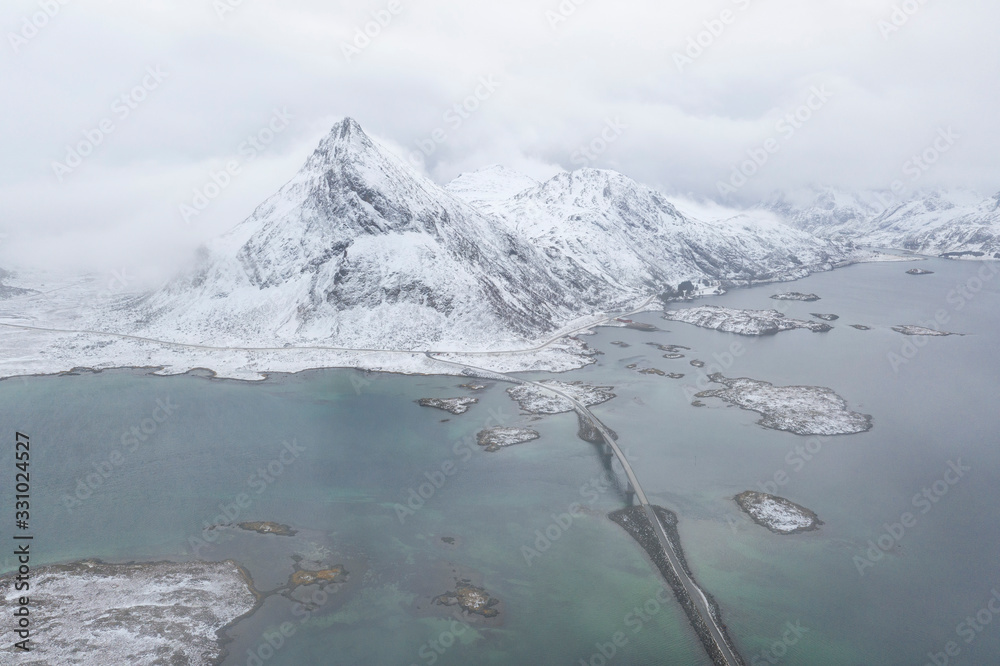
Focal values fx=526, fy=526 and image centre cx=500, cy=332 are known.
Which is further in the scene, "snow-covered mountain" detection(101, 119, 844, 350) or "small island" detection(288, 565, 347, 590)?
"snow-covered mountain" detection(101, 119, 844, 350)

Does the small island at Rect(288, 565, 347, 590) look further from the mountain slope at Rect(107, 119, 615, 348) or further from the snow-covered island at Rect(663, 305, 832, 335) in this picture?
the snow-covered island at Rect(663, 305, 832, 335)

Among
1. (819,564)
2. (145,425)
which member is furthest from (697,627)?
(145,425)

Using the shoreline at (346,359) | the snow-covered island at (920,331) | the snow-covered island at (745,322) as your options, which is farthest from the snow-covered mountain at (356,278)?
the snow-covered island at (920,331)

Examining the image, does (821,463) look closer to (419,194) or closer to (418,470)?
(418,470)

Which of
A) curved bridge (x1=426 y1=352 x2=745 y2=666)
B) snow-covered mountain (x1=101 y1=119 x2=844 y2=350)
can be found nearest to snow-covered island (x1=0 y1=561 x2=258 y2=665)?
curved bridge (x1=426 y1=352 x2=745 y2=666)

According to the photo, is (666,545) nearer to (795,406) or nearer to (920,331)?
(795,406)

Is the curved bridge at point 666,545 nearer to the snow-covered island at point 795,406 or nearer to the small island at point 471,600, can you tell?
the small island at point 471,600

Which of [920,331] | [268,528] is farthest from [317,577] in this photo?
[920,331]
